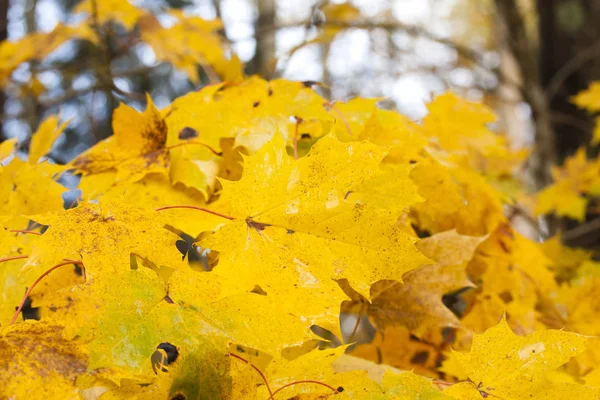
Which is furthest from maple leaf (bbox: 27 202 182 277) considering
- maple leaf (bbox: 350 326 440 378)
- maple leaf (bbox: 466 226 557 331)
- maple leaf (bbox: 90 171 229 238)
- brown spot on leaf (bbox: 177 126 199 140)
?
maple leaf (bbox: 466 226 557 331)

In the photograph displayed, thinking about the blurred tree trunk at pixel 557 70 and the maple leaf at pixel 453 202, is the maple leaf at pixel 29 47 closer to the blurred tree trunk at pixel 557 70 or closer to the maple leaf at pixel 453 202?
the maple leaf at pixel 453 202

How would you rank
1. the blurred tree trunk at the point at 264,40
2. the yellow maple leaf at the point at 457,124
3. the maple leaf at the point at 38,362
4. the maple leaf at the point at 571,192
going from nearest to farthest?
the maple leaf at the point at 38,362
the yellow maple leaf at the point at 457,124
the maple leaf at the point at 571,192
the blurred tree trunk at the point at 264,40

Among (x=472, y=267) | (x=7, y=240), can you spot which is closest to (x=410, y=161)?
(x=472, y=267)

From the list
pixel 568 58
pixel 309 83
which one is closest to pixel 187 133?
pixel 309 83

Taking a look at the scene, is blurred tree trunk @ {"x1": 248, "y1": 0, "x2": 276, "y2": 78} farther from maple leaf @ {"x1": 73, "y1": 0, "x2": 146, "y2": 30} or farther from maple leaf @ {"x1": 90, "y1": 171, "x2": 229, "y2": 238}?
maple leaf @ {"x1": 90, "y1": 171, "x2": 229, "y2": 238}

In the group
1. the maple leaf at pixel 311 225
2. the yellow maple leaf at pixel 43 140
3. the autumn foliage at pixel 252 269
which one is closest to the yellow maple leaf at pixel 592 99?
the autumn foliage at pixel 252 269

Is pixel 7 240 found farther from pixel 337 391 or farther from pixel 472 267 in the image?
pixel 472 267

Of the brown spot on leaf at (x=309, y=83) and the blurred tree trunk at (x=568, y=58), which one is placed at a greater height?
the brown spot on leaf at (x=309, y=83)
